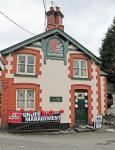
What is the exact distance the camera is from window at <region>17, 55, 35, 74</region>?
81.5ft

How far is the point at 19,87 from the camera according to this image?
24406 mm

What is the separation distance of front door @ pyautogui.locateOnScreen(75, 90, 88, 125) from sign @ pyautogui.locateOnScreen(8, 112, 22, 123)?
4841 millimetres

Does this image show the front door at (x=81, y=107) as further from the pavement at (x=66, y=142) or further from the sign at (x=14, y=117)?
the sign at (x=14, y=117)

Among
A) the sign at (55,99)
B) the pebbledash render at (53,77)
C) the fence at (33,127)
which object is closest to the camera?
the fence at (33,127)

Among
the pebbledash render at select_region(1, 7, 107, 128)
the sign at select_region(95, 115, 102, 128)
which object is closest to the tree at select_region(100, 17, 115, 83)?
the pebbledash render at select_region(1, 7, 107, 128)

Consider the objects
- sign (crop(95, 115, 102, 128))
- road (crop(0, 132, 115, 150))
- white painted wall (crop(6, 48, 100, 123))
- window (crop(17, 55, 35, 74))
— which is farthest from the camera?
sign (crop(95, 115, 102, 128))

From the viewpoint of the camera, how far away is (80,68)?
2678cm

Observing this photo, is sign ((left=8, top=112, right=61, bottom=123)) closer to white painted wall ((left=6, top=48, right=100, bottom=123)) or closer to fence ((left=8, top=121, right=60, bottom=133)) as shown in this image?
fence ((left=8, top=121, right=60, bottom=133))

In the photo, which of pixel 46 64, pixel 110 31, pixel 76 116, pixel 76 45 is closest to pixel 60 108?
pixel 76 116

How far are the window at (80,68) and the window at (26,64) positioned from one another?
3.52m

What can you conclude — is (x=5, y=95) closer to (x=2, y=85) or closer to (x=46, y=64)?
(x=2, y=85)

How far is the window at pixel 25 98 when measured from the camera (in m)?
24.5

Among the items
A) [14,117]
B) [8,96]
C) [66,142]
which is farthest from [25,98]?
[66,142]

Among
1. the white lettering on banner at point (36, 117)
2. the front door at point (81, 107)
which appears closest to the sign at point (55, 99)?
the white lettering on banner at point (36, 117)
